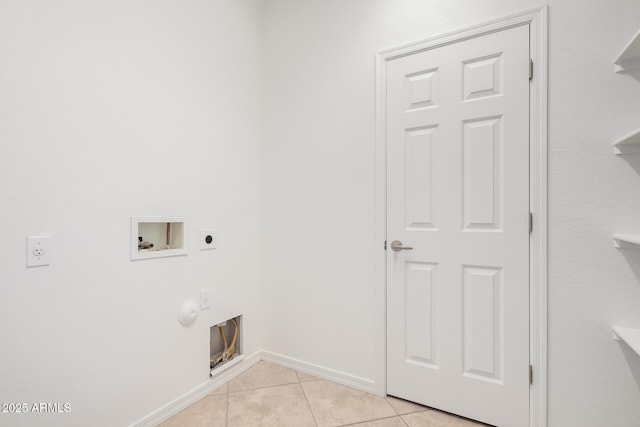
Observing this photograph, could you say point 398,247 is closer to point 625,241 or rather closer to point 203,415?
point 625,241

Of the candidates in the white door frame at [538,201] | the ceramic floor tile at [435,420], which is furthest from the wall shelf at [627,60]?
the ceramic floor tile at [435,420]

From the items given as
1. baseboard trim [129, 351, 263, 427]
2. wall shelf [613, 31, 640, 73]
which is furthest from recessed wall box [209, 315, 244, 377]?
wall shelf [613, 31, 640, 73]

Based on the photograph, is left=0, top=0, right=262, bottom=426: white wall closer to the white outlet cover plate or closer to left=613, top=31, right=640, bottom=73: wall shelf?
the white outlet cover plate

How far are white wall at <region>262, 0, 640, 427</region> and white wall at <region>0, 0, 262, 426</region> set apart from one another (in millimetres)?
398

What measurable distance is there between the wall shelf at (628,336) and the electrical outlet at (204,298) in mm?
2066

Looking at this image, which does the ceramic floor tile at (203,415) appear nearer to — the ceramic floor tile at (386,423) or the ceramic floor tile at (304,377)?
the ceramic floor tile at (304,377)

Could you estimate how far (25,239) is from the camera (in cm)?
113

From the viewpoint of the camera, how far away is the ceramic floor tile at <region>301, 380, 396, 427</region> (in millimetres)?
1611

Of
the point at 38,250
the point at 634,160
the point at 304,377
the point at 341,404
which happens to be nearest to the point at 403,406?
the point at 341,404

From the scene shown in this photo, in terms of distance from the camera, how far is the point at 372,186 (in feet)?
6.13

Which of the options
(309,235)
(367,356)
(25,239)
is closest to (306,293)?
(309,235)

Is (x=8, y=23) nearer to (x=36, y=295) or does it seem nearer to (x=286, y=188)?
(x=36, y=295)

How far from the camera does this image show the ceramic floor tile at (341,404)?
63.4 inches

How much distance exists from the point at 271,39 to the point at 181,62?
2.79 ft
